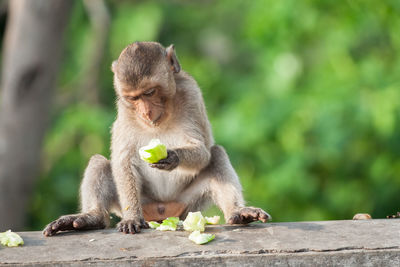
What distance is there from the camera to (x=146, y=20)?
14125 millimetres

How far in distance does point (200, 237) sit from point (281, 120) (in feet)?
18.2

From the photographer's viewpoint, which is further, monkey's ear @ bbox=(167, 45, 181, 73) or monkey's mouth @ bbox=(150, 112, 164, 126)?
monkey's ear @ bbox=(167, 45, 181, 73)

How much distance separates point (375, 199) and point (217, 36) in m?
8.56

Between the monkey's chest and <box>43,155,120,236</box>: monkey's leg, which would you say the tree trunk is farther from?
the monkey's chest

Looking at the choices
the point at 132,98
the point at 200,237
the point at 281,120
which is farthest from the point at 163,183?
the point at 281,120

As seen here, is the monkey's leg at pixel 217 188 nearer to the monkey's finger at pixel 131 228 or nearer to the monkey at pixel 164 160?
the monkey at pixel 164 160

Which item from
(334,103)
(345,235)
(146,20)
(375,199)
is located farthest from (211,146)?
(146,20)

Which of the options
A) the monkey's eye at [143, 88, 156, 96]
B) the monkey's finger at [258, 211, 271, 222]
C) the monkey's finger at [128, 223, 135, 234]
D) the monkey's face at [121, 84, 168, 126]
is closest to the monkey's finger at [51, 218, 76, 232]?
the monkey's finger at [128, 223, 135, 234]

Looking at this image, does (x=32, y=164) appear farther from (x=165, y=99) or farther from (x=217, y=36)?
(x=217, y=36)

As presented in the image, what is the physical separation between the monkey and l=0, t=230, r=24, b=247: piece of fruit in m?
0.49

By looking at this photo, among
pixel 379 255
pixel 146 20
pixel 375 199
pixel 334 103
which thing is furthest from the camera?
pixel 146 20

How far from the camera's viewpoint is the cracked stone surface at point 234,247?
4336 mm

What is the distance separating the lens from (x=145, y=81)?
5.43 metres

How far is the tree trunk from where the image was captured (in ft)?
32.2
